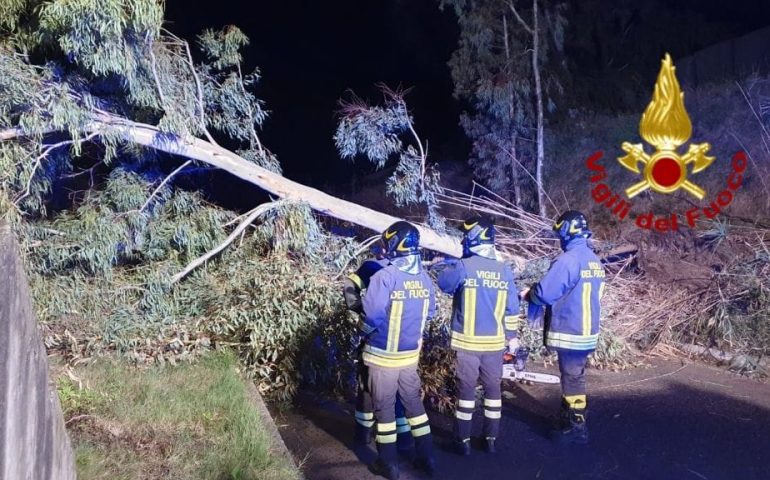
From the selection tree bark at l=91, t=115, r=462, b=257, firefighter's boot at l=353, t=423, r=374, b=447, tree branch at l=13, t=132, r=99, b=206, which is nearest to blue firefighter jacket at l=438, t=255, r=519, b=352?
firefighter's boot at l=353, t=423, r=374, b=447

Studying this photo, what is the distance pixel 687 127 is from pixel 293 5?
1250 cm

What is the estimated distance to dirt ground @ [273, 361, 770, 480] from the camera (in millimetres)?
5441

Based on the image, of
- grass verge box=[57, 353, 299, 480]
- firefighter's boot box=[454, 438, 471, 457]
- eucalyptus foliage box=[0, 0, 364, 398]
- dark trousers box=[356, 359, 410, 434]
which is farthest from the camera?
eucalyptus foliage box=[0, 0, 364, 398]

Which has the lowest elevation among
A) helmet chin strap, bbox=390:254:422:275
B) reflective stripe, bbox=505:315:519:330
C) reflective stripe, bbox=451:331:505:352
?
reflective stripe, bbox=451:331:505:352

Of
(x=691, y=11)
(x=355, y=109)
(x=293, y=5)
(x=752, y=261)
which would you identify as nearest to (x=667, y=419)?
(x=752, y=261)

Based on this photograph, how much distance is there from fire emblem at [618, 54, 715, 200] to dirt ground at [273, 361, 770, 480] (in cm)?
435

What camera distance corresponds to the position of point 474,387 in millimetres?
5629

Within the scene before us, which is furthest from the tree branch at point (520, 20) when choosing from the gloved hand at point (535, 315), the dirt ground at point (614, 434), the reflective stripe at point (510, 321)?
the reflective stripe at point (510, 321)

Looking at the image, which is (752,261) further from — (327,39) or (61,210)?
(327,39)

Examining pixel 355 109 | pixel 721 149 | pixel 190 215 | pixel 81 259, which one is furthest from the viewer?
pixel 721 149

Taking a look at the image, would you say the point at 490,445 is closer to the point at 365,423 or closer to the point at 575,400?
the point at 575,400

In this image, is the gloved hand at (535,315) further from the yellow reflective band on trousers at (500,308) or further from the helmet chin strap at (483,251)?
the helmet chin strap at (483,251)

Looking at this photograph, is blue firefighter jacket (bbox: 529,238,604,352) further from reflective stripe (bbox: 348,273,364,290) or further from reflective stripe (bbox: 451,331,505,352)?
reflective stripe (bbox: 348,273,364,290)

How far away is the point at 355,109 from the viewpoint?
9.03m
